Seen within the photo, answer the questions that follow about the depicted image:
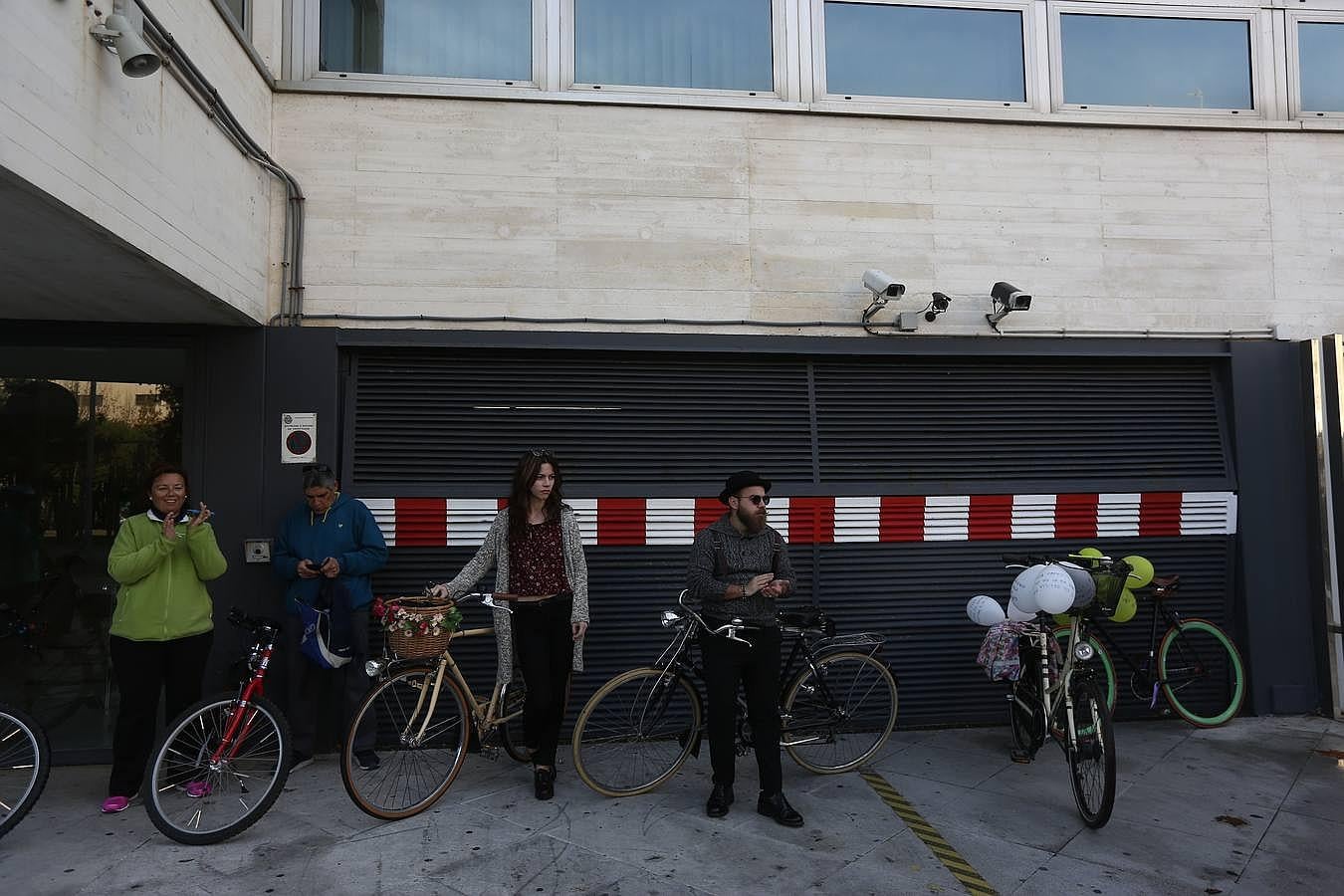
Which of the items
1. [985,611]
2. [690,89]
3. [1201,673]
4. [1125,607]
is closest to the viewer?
[985,611]

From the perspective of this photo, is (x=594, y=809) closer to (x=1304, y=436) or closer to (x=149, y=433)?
(x=149, y=433)

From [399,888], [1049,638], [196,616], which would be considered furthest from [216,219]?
[1049,638]

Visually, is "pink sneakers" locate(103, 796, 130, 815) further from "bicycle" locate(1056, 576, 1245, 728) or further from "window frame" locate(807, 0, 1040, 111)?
"window frame" locate(807, 0, 1040, 111)

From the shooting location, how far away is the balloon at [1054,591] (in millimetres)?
4578

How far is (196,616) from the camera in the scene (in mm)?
4367

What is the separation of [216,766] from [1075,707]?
4.26 m

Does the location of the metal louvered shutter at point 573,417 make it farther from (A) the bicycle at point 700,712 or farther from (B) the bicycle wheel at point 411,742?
(B) the bicycle wheel at point 411,742

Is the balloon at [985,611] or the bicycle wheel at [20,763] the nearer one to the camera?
the bicycle wheel at [20,763]

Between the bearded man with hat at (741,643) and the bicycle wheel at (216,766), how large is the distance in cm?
214

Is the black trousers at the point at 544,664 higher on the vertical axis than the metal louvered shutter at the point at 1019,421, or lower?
lower

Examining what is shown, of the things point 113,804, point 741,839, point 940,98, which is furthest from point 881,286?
point 113,804

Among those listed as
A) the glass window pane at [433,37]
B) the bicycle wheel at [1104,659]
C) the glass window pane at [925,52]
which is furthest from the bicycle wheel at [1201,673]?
the glass window pane at [433,37]

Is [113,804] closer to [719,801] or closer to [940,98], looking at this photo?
[719,801]

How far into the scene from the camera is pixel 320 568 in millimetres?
4832
